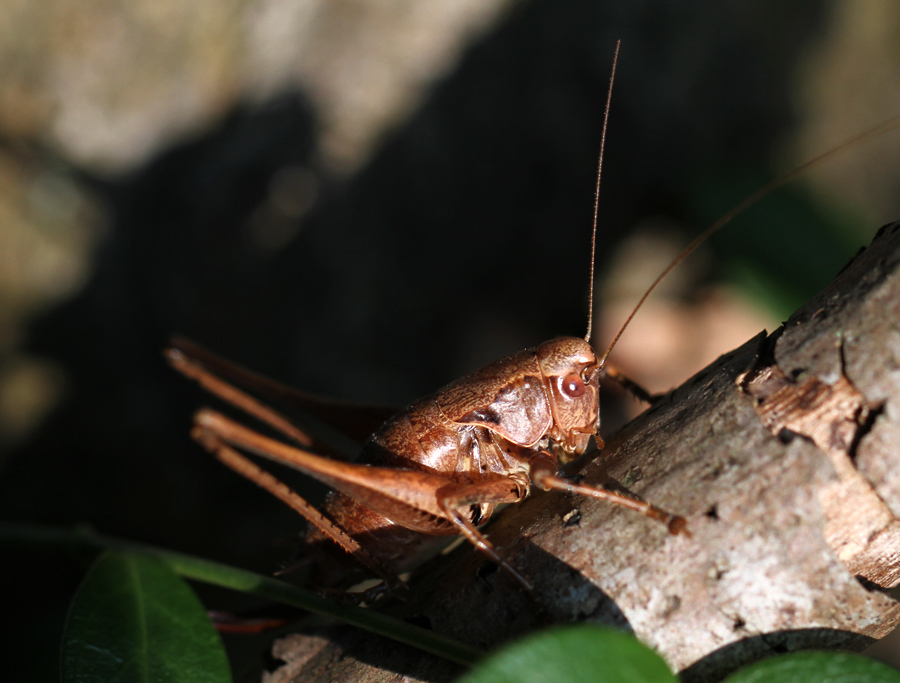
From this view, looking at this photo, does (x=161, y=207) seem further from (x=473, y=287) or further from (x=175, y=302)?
(x=473, y=287)

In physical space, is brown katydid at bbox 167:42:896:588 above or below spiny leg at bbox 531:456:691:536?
above

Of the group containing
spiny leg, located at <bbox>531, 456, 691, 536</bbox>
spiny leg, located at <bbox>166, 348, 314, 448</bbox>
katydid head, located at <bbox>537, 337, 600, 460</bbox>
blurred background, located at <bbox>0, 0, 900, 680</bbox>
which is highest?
blurred background, located at <bbox>0, 0, 900, 680</bbox>

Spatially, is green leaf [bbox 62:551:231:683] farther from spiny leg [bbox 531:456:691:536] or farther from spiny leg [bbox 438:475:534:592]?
spiny leg [bbox 531:456:691:536]

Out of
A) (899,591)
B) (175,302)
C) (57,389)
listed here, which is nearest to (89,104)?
(175,302)

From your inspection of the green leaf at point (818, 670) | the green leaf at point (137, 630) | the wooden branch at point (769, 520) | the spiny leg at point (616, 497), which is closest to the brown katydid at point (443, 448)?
the spiny leg at point (616, 497)

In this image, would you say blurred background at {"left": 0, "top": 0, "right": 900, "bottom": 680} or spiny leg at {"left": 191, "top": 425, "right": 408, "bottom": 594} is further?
blurred background at {"left": 0, "top": 0, "right": 900, "bottom": 680}

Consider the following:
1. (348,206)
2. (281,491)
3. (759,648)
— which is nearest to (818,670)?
(759,648)

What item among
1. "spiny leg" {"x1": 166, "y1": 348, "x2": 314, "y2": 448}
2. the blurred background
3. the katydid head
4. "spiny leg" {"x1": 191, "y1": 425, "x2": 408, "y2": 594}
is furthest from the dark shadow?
the blurred background

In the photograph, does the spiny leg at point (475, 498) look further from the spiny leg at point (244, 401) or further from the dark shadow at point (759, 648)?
the spiny leg at point (244, 401)
